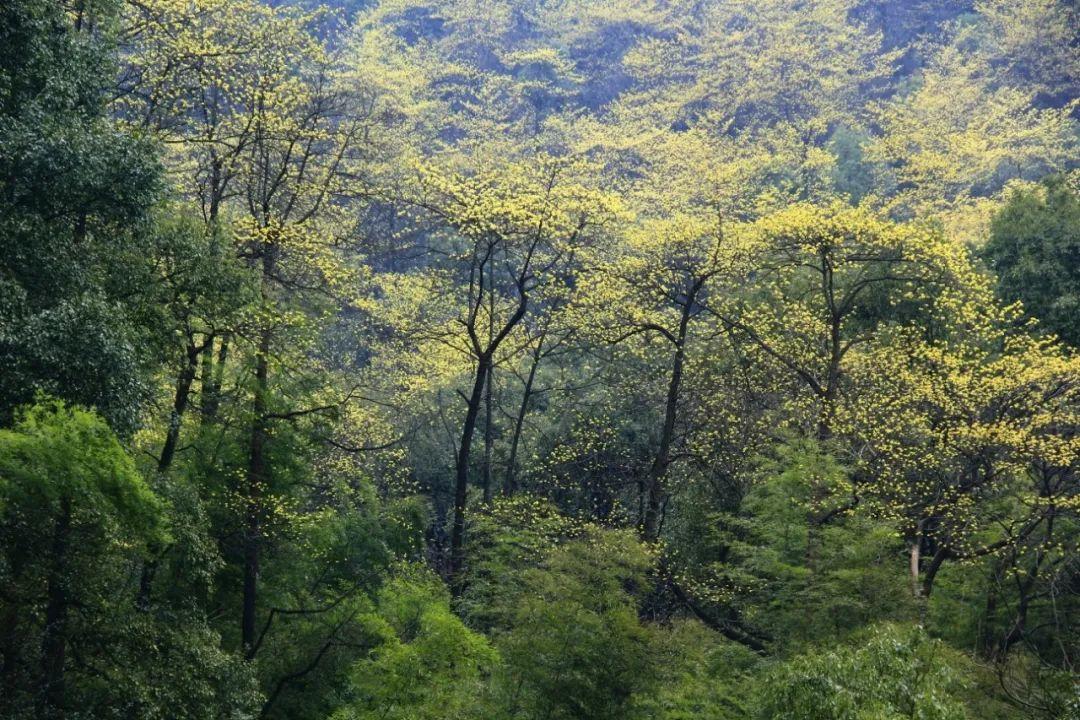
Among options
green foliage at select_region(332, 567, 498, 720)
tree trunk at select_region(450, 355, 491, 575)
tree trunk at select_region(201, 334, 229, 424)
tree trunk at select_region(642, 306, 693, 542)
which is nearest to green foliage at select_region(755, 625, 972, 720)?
green foliage at select_region(332, 567, 498, 720)

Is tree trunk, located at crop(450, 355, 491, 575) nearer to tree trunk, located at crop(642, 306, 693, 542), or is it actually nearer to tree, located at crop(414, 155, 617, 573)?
tree, located at crop(414, 155, 617, 573)

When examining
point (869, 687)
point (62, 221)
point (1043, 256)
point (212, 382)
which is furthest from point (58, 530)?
point (1043, 256)

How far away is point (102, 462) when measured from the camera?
33.4ft

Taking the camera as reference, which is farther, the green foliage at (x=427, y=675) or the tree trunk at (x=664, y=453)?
the tree trunk at (x=664, y=453)

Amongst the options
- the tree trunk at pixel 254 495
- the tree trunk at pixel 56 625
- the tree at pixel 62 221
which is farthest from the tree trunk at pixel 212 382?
the tree trunk at pixel 56 625

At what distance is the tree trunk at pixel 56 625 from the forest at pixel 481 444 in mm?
51

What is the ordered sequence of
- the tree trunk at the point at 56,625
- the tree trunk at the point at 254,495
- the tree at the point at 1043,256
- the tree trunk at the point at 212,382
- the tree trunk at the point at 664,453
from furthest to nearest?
1. the tree at the point at 1043,256
2. the tree trunk at the point at 664,453
3. the tree trunk at the point at 254,495
4. the tree trunk at the point at 212,382
5. the tree trunk at the point at 56,625

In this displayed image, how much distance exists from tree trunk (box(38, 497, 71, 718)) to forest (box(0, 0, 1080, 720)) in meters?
0.05

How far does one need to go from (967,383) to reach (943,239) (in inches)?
184

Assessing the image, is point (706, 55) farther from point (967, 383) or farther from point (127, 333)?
point (127, 333)

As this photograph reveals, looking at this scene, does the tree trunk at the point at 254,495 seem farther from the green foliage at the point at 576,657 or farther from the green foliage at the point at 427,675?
the green foliage at the point at 576,657

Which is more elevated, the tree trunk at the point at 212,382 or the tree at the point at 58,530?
the tree trunk at the point at 212,382

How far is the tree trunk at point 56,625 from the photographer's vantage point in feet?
35.4

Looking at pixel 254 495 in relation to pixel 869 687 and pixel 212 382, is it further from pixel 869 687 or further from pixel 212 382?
pixel 869 687
